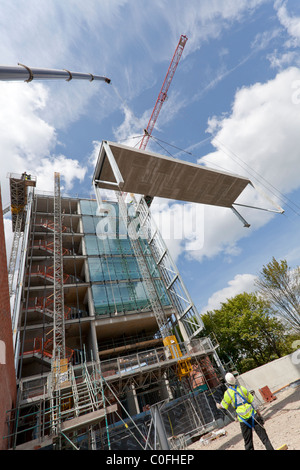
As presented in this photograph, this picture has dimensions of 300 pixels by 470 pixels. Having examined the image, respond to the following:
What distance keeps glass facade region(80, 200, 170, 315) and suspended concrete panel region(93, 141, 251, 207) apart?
6.61 meters

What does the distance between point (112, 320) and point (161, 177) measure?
14959 mm

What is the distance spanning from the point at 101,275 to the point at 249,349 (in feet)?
68.0

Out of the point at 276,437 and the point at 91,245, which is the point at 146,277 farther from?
the point at 276,437

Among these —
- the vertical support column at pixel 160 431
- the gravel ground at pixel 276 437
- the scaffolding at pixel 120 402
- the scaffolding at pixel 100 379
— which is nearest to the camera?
the vertical support column at pixel 160 431

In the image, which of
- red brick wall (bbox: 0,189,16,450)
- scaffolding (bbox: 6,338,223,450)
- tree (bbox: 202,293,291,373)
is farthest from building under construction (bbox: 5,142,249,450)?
tree (bbox: 202,293,291,373)

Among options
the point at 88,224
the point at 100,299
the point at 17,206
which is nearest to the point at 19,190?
the point at 17,206

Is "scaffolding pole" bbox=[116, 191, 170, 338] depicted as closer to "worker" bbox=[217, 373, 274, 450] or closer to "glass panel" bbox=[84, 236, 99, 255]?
"glass panel" bbox=[84, 236, 99, 255]

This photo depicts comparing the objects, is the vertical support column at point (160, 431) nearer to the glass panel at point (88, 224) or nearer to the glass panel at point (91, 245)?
the glass panel at point (91, 245)

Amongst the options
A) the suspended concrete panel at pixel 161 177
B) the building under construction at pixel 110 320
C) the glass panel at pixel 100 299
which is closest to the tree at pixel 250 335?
the building under construction at pixel 110 320

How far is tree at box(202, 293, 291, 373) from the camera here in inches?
1073

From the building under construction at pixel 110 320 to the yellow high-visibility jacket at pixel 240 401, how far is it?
5.15 meters

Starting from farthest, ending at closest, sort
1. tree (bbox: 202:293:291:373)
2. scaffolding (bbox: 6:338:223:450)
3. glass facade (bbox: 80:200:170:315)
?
1. tree (bbox: 202:293:291:373)
2. glass facade (bbox: 80:200:170:315)
3. scaffolding (bbox: 6:338:223:450)

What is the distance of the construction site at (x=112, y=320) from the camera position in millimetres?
11945
